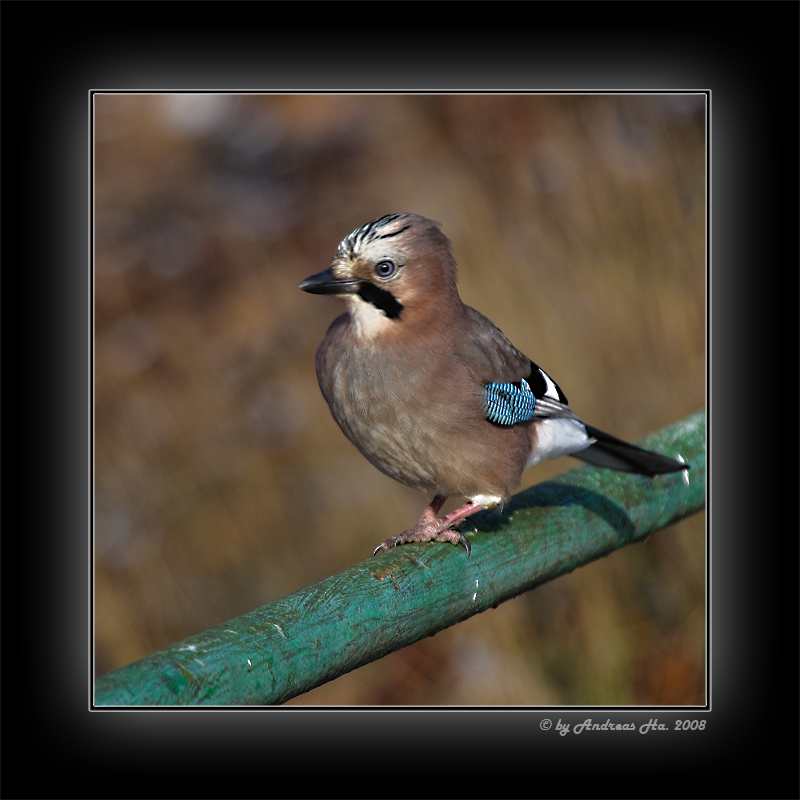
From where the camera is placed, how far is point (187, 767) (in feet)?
8.56

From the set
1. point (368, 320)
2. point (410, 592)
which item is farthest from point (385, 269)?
point (410, 592)

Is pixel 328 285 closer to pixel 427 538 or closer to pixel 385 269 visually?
pixel 385 269

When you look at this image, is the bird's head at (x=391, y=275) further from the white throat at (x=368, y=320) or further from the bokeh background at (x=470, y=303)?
the bokeh background at (x=470, y=303)

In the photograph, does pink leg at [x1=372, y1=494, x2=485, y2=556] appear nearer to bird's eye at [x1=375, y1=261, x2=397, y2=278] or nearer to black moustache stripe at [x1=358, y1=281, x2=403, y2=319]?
black moustache stripe at [x1=358, y1=281, x2=403, y2=319]

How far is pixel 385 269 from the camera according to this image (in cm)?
346

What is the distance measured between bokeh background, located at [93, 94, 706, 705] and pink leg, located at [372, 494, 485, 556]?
152 centimetres

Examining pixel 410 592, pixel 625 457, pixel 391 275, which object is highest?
pixel 391 275

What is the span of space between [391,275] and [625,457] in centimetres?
113

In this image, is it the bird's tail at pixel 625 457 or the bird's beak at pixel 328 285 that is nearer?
the bird's beak at pixel 328 285

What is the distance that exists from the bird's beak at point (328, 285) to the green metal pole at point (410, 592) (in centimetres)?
89

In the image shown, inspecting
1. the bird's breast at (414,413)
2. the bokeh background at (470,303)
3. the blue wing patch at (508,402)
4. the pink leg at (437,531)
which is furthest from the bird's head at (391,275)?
the bokeh background at (470,303)

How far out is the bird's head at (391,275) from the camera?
3.38m
